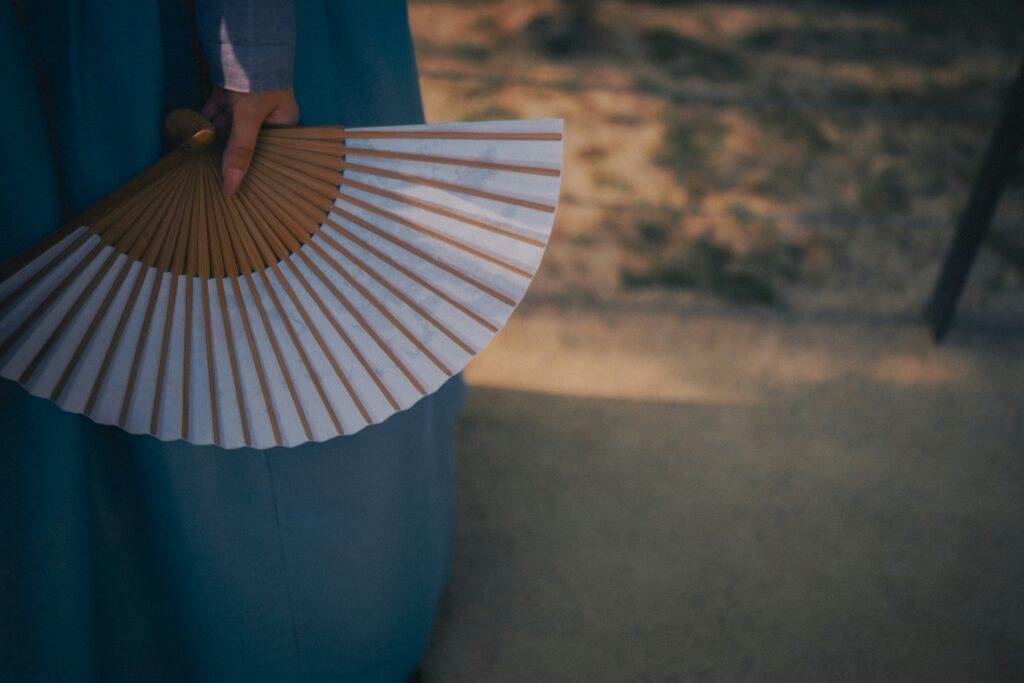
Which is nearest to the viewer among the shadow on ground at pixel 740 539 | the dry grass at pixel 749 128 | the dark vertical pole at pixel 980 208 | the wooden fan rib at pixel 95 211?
the wooden fan rib at pixel 95 211

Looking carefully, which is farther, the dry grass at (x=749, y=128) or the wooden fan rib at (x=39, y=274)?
the dry grass at (x=749, y=128)

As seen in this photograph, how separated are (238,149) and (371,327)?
163 millimetres

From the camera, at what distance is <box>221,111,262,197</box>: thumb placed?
0.57 meters

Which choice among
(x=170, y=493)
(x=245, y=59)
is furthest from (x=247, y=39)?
(x=170, y=493)

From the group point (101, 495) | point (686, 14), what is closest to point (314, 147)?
point (101, 495)

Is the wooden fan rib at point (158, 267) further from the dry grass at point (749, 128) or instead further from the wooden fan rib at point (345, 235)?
the dry grass at point (749, 128)

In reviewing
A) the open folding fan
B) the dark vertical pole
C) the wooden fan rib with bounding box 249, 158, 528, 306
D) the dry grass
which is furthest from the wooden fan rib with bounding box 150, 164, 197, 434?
the dark vertical pole

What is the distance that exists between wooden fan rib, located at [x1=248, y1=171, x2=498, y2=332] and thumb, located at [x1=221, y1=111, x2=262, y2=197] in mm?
27

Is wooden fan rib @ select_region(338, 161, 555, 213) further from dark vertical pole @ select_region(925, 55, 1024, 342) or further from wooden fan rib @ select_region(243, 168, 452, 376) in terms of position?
dark vertical pole @ select_region(925, 55, 1024, 342)

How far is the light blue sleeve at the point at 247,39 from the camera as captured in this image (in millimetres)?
573

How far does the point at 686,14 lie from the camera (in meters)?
3.16

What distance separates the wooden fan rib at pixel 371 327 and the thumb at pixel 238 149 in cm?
7

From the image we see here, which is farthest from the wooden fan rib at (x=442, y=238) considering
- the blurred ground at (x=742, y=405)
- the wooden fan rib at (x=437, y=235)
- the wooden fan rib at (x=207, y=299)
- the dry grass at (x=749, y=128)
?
the dry grass at (x=749, y=128)

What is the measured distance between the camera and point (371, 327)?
597 millimetres
